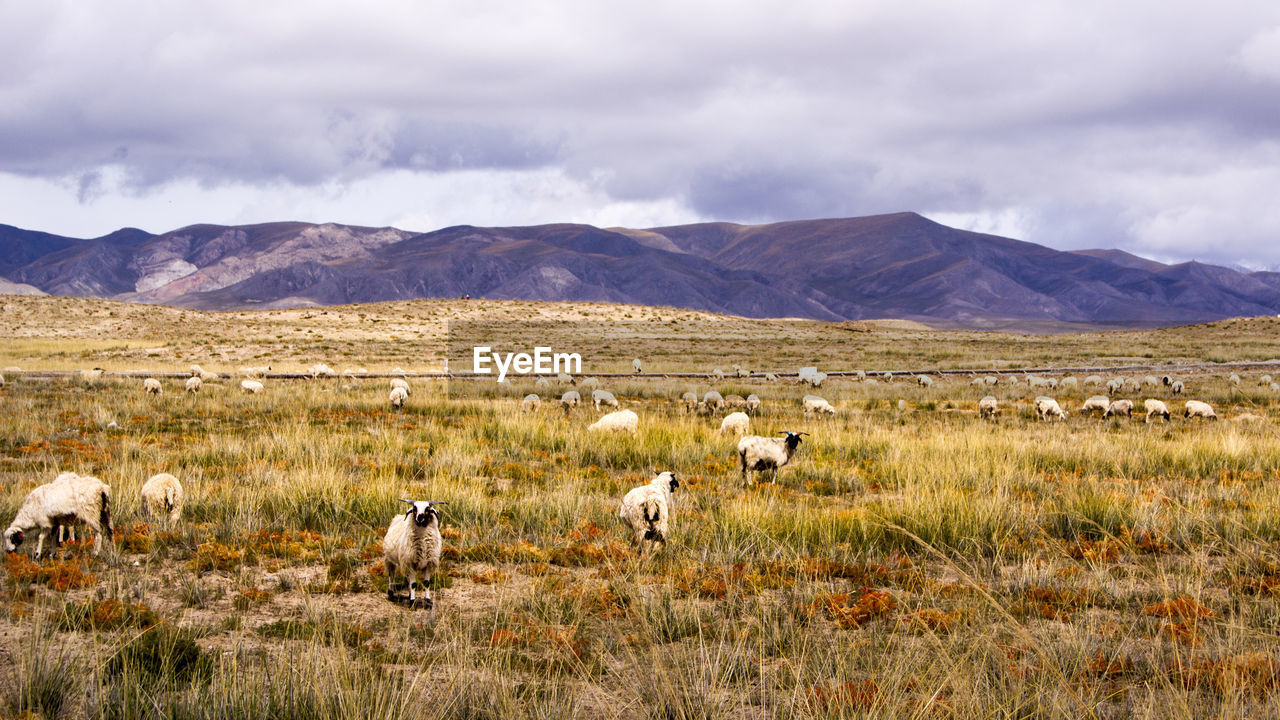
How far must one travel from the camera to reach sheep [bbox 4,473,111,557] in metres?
7.33

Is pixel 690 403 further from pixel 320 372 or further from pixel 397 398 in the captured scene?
pixel 320 372

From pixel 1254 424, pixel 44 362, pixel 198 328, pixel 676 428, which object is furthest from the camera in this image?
pixel 198 328

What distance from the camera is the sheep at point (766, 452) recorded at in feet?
37.1

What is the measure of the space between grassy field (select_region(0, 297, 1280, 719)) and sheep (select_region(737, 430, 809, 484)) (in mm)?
442

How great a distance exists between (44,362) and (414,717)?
161 ft

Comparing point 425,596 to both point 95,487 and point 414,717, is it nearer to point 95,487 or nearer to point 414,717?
point 414,717

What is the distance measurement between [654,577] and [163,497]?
233 inches

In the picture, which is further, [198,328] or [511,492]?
[198,328]

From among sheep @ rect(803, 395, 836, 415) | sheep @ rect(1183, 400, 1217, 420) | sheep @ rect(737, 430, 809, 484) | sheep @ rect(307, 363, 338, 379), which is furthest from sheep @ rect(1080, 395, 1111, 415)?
sheep @ rect(307, 363, 338, 379)

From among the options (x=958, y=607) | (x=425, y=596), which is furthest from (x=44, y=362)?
(x=958, y=607)

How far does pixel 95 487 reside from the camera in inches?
302

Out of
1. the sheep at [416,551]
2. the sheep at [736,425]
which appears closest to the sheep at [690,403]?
the sheep at [736,425]

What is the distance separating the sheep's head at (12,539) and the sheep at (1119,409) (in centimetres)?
2323

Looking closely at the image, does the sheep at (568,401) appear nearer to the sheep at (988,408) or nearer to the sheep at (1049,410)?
the sheep at (988,408)
